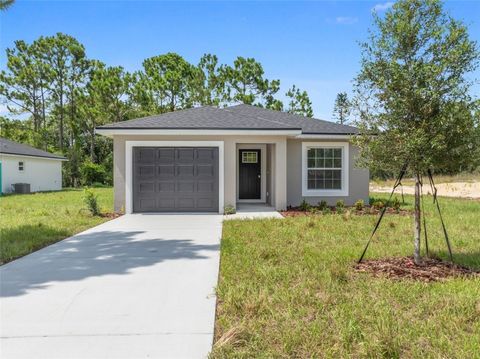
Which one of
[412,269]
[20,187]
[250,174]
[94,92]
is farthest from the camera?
[94,92]

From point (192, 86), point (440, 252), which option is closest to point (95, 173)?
point (192, 86)

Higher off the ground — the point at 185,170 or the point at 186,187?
the point at 185,170

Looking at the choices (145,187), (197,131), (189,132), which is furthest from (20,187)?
(197,131)

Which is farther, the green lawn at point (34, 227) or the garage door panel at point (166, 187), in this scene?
the garage door panel at point (166, 187)

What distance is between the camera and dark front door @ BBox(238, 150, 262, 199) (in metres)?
15.4

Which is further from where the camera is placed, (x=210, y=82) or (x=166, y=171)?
(x=210, y=82)

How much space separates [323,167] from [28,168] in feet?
67.8

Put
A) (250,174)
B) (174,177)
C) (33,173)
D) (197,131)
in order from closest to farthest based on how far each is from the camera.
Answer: (197,131) → (174,177) → (250,174) → (33,173)

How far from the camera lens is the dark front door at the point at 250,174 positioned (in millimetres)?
15391

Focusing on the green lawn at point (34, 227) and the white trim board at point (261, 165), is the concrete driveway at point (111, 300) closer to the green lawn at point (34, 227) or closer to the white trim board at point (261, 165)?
the green lawn at point (34, 227)

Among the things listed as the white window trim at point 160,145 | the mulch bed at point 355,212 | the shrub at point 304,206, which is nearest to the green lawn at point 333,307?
the mulch bed at point 355,212

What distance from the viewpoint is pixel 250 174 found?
15539 millimetres

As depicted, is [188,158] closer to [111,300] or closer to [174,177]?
[174,177]

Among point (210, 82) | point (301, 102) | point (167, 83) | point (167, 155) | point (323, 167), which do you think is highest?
point (210, 82)
